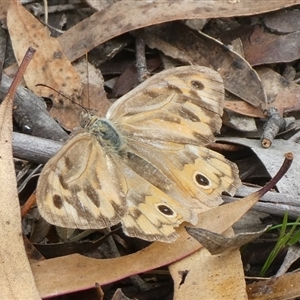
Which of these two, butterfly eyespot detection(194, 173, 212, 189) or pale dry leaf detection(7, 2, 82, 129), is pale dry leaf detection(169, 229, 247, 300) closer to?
butterfly eyespot detection(194, 173, 212, 189)

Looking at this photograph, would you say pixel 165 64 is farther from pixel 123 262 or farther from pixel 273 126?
pixel 123 262

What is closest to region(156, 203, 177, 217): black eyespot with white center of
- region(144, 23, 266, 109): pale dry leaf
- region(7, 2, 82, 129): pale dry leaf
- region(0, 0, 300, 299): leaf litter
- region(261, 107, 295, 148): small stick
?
region(0, 0, 300, 299): leaf litter

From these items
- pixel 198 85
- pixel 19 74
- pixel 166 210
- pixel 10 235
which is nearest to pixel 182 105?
pixel 198 85

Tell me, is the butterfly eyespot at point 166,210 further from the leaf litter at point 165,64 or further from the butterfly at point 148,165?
the leaf litter at point 165,64

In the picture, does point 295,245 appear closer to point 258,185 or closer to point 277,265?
point 277,265

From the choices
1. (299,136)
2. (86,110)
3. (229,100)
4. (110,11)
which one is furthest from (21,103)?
(299,136)

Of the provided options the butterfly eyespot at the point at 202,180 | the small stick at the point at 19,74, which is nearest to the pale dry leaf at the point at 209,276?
the butterfly eyespot at the point at 202,180

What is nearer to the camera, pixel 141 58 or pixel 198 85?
pixel 198 85
